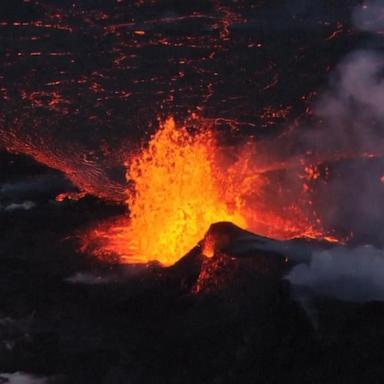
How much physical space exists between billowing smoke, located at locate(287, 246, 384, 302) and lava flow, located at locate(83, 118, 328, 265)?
2484 millimetres

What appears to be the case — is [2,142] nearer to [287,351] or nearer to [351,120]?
[351,120]

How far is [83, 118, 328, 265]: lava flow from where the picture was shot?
1093 centimetres

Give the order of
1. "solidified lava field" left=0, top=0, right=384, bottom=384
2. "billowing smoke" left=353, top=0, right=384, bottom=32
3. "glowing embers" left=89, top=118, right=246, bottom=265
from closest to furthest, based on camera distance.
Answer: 1. "solidified lava field" left=0, top=0, right=384, bottom=384
2. "glowing embers" left=89, top=118, right=246, bottom=265
3. "billowing smoke" left=353, top=0, right=384, bottom=32

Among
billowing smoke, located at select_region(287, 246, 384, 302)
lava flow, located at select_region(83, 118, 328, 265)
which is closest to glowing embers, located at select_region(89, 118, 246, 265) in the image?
lava flow, located at select_region(83, 118, 328, 265)

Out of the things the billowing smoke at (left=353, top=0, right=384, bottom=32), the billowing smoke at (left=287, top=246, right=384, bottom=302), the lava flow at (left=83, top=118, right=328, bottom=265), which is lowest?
the billowing smoke at (left=287, top=246, right=384, bottom=302)

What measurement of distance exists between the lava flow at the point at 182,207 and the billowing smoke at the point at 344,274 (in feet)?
8.15

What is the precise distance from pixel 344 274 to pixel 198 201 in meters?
4.09

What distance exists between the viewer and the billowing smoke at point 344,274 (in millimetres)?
7727

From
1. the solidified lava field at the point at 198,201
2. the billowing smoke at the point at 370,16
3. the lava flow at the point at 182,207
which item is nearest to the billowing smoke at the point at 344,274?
the solidified lava field at the point at 198,201

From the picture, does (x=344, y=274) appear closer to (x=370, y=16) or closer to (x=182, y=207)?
(x=182, y=207)

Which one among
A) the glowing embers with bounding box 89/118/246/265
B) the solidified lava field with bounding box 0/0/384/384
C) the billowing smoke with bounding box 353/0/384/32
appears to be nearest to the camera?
the solidified lava field with bounding box 0/0/384/384

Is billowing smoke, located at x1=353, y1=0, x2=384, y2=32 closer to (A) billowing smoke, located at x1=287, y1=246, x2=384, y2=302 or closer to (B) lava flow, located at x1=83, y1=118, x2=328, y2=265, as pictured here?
(B) lava flow, located at x1=83, y1=118, x2=328, y2=265

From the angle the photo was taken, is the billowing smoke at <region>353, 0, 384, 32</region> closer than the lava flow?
No

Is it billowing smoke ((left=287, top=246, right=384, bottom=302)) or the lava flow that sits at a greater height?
the lava flow
